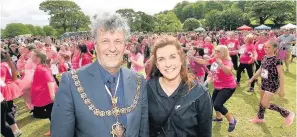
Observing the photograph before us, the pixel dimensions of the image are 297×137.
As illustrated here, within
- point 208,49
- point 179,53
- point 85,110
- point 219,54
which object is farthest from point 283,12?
point 85,110

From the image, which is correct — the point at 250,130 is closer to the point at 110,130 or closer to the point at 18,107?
the point at 110,130

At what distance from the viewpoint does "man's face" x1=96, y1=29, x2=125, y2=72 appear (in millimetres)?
2137

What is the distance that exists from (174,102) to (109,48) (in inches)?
31.5

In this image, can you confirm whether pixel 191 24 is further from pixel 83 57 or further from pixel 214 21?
pixel 83 57

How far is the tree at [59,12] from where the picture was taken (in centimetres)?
8900

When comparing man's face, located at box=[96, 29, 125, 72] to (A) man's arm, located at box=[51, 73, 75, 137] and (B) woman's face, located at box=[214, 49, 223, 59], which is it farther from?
(B) woman's face, located at box=[214, 49, 223, 59]

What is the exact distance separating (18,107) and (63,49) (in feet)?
7.91

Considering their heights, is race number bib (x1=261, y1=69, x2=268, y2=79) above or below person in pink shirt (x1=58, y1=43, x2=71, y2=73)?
below

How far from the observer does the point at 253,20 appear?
98.3 meters

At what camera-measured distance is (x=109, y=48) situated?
2135mm

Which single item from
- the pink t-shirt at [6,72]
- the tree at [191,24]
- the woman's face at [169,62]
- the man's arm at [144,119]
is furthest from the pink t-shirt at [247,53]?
the tree at [191,24]

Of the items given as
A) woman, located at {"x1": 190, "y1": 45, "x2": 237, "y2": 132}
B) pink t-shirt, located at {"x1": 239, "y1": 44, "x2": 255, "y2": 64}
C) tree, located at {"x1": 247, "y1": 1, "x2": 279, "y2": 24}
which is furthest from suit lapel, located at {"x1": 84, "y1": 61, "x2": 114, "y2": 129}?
tree, located at {"x1": 247, "y1": 1, "x2": 279, "y2": 24}

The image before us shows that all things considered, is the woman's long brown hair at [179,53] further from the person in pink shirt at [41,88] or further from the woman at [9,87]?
the woman at [9,87]

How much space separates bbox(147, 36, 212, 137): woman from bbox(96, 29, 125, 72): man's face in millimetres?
528
